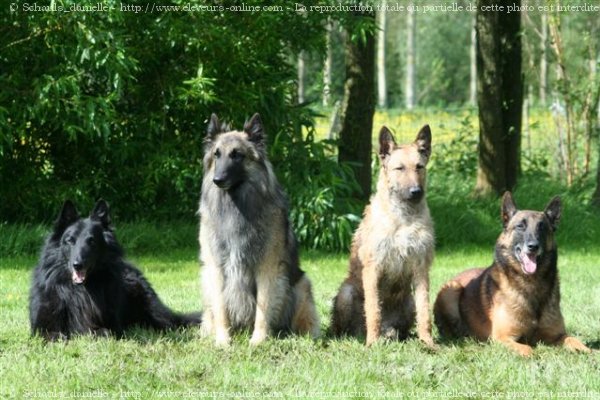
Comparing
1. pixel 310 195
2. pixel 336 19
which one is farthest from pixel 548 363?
pixel 336 19

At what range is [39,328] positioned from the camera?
736 centimetres

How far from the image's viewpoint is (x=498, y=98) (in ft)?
46.6

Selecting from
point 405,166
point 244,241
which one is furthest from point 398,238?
point 244,241

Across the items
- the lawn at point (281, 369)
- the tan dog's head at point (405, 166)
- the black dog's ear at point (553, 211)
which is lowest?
the lawn at point (281, 369)

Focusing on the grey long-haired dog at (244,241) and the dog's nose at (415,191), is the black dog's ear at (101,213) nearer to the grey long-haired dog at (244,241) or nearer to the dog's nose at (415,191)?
the grey long-haired dog at (244,241)

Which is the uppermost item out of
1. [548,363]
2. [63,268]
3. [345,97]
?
[345,97]

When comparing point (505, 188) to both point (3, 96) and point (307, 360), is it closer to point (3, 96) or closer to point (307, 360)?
point (3, 96)

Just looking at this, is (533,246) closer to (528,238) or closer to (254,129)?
(528,238)

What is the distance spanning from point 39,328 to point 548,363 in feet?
12.2

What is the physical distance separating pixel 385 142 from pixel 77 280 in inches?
98.8

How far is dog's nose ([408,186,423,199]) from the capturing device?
7141 mm

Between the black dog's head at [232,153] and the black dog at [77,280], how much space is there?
937 mm

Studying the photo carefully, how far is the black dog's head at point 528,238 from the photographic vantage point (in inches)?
283

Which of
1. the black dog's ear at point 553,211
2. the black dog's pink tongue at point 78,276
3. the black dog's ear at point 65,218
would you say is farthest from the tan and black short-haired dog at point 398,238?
the black dog's ear at point 65,218
